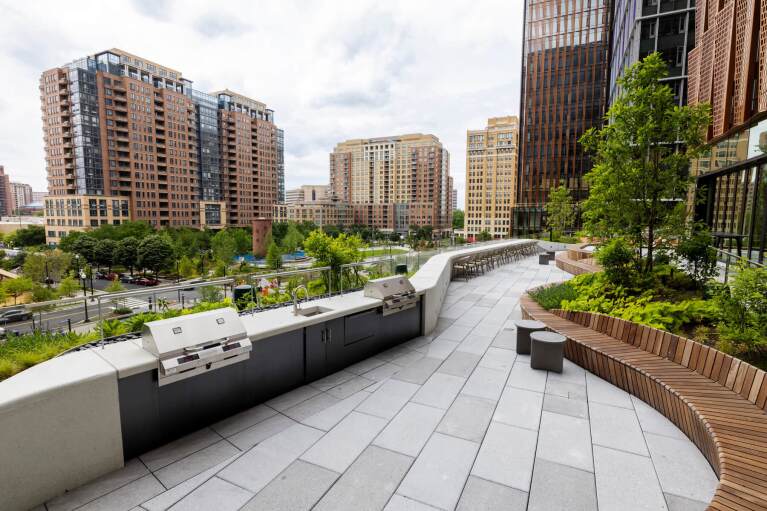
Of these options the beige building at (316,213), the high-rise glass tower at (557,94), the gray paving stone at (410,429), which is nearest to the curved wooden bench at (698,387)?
the gray paving stone at (410,429)

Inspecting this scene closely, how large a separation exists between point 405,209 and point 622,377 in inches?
5270

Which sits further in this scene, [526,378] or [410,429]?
[526,378]

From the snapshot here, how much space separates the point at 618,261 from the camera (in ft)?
26.1

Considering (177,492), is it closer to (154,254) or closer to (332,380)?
(332,380)

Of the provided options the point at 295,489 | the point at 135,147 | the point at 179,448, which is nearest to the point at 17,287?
the point at 179,448

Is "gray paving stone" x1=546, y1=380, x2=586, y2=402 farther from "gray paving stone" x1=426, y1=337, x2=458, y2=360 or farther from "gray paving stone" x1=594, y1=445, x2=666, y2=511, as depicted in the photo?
"gray paving stone" x1=426, y1=337, x2=458, y2=360

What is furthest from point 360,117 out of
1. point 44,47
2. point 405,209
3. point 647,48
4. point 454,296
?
point 454,296

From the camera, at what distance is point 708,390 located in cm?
414

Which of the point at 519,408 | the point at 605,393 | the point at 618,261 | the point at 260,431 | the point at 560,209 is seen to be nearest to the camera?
the point at 260,431

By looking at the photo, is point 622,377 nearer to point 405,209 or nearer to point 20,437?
point 20,437

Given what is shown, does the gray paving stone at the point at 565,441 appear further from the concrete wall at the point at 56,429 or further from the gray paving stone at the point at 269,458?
the concrete wall at the point at 56,429

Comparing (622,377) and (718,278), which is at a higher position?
(718,278)

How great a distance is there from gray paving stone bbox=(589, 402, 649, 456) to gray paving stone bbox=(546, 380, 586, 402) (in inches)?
10.0

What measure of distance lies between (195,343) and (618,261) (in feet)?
27.3
